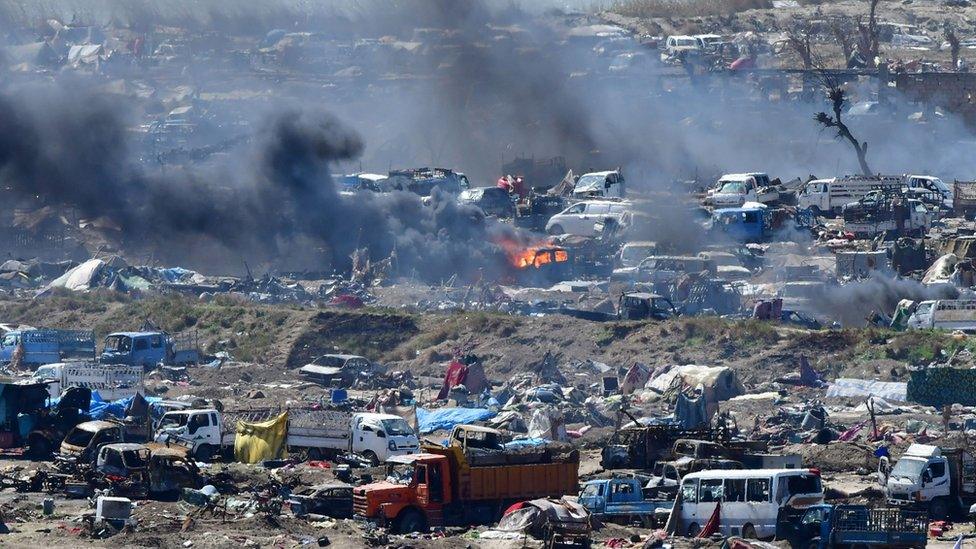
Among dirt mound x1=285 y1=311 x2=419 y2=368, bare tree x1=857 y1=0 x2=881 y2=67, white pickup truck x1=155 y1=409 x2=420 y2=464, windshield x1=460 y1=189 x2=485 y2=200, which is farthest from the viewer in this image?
bare tree x1=857 y1=0 x2=881 y2=67

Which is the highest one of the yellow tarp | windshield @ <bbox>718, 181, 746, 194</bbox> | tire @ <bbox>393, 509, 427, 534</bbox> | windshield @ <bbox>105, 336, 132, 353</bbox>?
windshield @ <bbox>718, 181, 746, 194</bbox>

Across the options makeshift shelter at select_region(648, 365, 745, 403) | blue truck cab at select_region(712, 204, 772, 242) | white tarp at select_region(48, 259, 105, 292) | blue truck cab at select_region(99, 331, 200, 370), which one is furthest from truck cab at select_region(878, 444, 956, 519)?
white tarp at select_region(48, 259, 105, 292)

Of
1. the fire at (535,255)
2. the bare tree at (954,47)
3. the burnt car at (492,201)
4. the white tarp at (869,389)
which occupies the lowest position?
the white tarp at (869,389)

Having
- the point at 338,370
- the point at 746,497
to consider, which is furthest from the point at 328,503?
the point at 338,370

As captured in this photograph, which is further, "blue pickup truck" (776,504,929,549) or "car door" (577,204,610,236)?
"car door" (577,204,610,236)

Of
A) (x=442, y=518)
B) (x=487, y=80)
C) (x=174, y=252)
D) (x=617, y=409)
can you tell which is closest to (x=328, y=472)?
(x=442, y=518)

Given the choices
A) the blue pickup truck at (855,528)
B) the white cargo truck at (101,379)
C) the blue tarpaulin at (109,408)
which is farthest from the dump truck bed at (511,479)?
the white cargo truck at (101,379)

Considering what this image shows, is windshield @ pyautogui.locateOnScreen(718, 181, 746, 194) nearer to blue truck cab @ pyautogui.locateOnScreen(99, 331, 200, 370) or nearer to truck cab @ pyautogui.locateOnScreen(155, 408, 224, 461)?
blue truck cab @ pyautogui.locateOnScreen(99, 331, 200, 370)

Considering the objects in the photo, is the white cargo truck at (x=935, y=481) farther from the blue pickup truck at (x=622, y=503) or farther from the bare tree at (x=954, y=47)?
the bare tree at (x=954, y=47)
